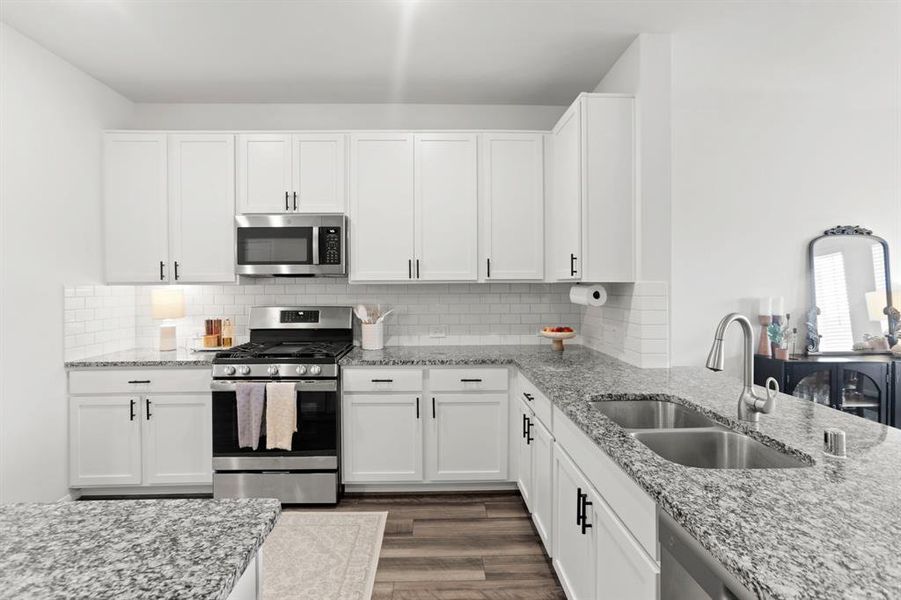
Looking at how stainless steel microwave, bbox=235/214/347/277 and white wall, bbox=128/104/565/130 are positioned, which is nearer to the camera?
stainless steel microwave, bbox=235/214/347/277

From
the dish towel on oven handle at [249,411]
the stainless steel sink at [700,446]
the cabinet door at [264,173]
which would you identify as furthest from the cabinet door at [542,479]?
the cabinet door at [264,173]

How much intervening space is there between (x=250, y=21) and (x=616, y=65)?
220cm

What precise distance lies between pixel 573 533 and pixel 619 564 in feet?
1.72

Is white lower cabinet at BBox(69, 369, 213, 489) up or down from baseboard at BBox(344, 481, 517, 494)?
up

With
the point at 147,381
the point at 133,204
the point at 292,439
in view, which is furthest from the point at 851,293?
the point at 133,204

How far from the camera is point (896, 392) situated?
3072 millimetres

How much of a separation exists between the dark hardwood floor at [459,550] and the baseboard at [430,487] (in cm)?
4

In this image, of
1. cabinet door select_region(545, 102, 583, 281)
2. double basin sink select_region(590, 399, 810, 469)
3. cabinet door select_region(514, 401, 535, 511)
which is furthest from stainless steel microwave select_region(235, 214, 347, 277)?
double basin sink select_region(590, 399, 810, 469)

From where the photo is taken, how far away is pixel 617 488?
149 centimetres

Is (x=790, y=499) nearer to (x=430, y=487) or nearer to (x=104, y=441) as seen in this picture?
(x=430, y=487)

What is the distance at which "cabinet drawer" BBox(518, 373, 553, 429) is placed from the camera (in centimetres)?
241

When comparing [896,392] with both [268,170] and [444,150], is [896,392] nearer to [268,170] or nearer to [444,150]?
[444,150]

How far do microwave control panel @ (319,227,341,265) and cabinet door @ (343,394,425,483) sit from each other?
3.15 feet

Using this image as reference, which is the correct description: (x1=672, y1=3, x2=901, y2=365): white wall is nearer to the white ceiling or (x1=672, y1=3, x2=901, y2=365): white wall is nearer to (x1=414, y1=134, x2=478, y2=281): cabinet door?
the white ceiling
